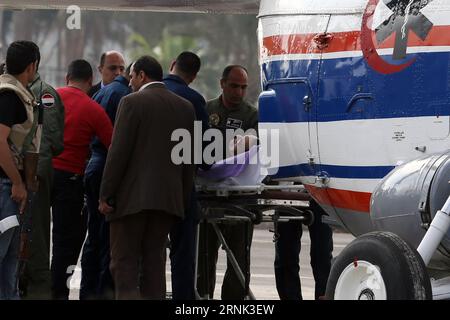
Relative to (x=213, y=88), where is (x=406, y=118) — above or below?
below

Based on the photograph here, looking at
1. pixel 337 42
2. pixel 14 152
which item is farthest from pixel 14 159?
pixel 337 42

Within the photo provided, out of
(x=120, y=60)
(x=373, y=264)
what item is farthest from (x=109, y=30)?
(x=373, y=264)

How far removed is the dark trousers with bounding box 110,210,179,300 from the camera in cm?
900

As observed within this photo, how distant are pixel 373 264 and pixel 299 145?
1953 millimetres

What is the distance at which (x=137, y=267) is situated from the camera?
908 centimetres

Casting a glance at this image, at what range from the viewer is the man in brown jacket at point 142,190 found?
8906mm

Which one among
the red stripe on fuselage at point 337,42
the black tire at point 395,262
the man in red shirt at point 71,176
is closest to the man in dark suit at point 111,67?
the man in red shirt at point 71,176

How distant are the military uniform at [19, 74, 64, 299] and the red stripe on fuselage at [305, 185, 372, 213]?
2012 millimetres

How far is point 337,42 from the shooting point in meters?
9.16

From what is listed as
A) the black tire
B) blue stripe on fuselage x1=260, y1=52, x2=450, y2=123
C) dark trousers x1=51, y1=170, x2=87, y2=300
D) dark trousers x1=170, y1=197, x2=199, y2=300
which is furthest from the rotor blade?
the black tire

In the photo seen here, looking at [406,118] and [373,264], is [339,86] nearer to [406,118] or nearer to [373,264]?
[406,118]

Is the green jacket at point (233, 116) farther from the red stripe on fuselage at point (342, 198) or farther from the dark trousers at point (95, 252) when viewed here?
the red stripe on fuselage at point (342, 198)

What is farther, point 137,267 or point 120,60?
point 120,60

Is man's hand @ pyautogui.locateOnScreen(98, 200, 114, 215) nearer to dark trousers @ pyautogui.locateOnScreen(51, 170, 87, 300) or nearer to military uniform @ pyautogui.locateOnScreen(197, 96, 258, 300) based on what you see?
dark trousers @ pyautogui.locateOnScreen(51, 170, 87, 300)
